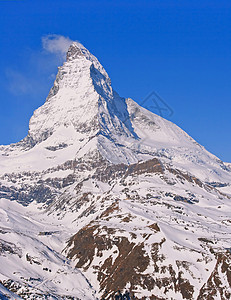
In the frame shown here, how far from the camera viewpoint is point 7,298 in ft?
534

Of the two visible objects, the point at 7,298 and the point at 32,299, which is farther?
the point at 32,299

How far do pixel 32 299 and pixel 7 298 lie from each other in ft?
128

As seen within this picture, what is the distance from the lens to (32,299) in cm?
19975
